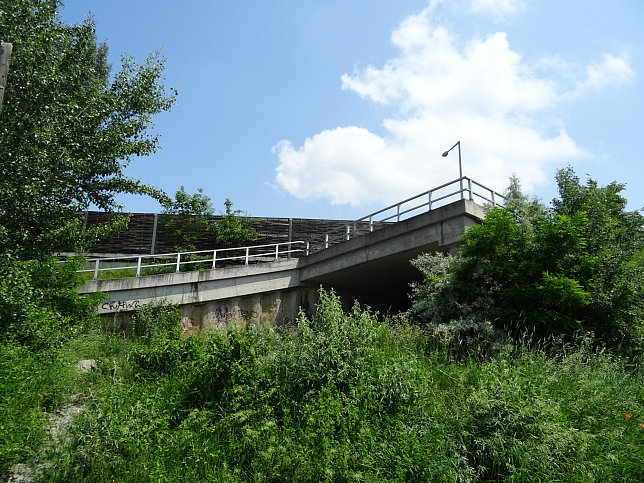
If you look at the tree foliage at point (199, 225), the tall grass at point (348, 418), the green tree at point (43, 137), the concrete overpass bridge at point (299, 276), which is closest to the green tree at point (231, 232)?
the tree foliage at point (199, 225)

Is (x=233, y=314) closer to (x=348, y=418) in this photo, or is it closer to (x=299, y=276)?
(x=299, y=276)

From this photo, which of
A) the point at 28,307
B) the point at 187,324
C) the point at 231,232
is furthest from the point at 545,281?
the point at 231,232

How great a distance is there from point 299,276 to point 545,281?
35.0 ft

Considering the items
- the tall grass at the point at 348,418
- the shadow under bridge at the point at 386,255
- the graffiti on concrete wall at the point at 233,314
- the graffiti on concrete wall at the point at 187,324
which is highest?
the shadow under bridge at the point at 386,255

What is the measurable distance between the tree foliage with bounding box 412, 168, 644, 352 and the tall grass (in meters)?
1.82

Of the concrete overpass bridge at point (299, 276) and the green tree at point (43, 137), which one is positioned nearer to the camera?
the green tree at point (43, 137)

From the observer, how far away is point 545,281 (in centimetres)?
967

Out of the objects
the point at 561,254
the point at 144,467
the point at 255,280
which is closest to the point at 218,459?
the point at 144,467

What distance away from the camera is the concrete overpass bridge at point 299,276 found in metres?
14.1

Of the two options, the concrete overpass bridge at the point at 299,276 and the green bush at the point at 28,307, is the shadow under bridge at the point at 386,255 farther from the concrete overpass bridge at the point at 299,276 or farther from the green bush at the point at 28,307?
the green bush at the point at 28,307

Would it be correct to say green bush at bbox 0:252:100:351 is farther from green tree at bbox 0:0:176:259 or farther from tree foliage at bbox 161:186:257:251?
tree foliage at bbox 161:186:257:251

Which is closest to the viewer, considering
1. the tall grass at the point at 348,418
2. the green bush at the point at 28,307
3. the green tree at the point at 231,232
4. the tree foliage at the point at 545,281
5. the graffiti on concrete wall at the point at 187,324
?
the tall grass at the point at 348,418

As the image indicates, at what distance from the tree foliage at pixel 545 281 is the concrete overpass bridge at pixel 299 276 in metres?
2.39

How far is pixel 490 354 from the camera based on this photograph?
9.41 m
